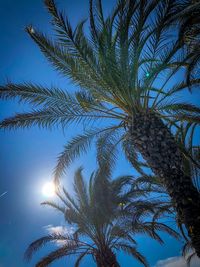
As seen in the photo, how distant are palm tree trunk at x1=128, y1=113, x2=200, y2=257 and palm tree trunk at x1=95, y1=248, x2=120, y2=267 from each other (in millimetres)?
8030

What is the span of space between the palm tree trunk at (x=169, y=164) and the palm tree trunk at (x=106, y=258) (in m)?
8.03

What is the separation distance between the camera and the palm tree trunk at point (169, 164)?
7.73m

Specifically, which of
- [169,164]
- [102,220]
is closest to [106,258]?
[102,220]

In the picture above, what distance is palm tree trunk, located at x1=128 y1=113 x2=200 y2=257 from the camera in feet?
25.3

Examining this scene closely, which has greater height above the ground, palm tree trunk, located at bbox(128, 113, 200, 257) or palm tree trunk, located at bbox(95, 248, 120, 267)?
palm tree trunk, located at bbox(128, 113, 200, 257)

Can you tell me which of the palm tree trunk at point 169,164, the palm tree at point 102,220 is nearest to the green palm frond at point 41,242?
the palm tree at point 102,220

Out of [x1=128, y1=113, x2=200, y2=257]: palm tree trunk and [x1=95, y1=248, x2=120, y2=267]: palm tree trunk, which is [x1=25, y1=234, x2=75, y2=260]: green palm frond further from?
[x1=128, y1=113, x2=200, y2=257]: palm tree trunk

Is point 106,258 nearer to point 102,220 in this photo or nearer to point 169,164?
point 102,220

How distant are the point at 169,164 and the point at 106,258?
8809mm

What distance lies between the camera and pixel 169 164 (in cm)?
842

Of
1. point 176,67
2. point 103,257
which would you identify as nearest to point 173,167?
point 176,67

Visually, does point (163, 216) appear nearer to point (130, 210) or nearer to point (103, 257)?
point (130, 210)

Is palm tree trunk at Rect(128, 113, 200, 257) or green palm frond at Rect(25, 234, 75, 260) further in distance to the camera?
green palm frond at Rect(25, 234, 75, 260)

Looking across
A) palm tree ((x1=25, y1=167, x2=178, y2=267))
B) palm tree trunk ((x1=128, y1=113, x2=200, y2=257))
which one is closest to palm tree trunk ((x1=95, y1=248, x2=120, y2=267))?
palm tree ((x1=25, y1=167, x2=178, y2=267))
